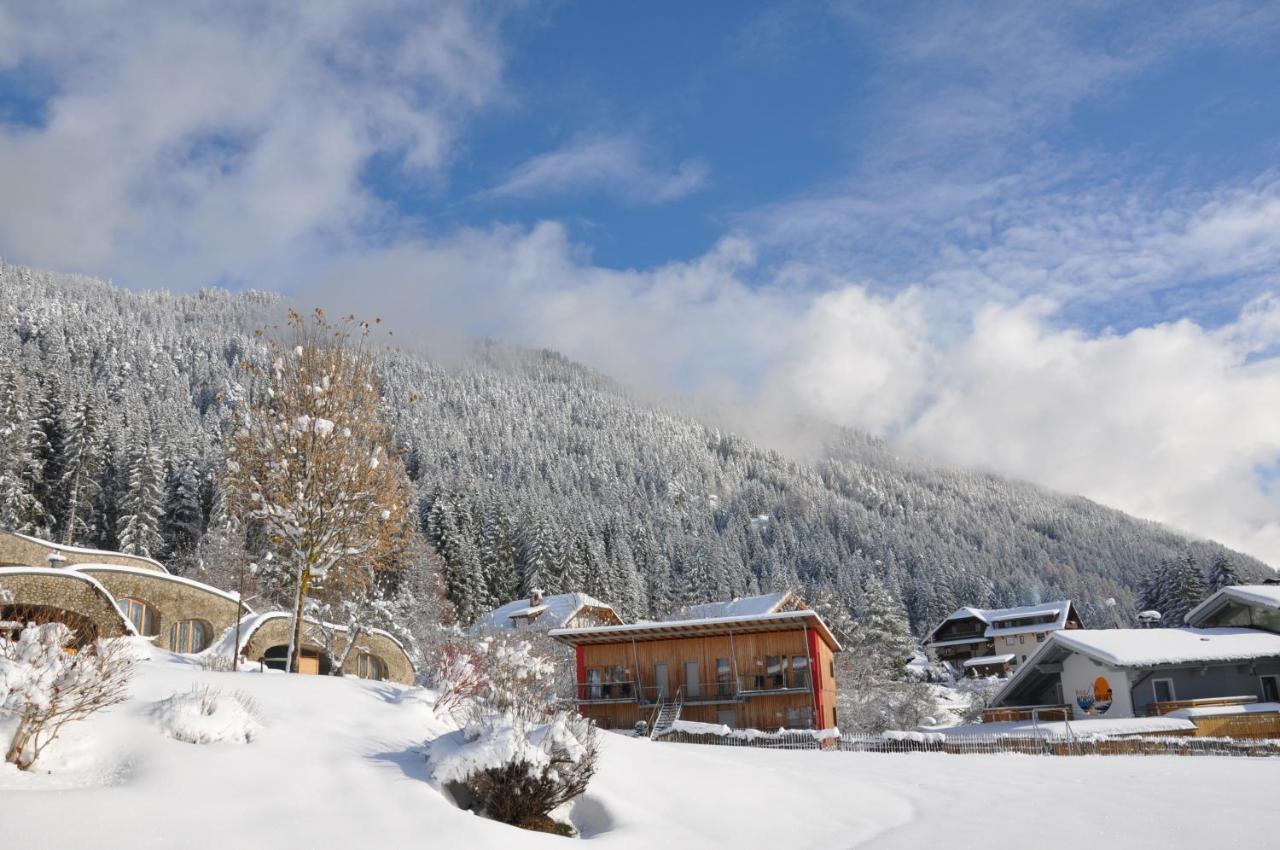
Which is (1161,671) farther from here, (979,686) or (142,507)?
(142,507)

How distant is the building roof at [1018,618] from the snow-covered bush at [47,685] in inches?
3566

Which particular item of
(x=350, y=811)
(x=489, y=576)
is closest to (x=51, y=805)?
(x=350, y=811)

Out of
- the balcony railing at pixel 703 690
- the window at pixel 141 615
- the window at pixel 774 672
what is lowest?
the balcony railing at pixel 703 690

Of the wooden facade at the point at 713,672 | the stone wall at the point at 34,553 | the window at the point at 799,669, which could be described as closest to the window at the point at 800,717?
the wooden facade at the point at 713,672

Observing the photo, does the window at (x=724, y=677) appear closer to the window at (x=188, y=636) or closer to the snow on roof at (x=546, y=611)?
the window at (x=188, y=636)

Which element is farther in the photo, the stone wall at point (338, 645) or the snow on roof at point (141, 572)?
the stone wall at point (338, 645)

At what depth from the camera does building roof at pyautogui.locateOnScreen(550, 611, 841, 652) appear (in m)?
34.0

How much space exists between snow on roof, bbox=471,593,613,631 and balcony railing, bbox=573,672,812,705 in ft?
96.7

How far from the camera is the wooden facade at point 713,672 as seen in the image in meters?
34.5

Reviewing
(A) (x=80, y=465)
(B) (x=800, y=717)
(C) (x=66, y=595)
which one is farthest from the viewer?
(A) (x=80, y=465)

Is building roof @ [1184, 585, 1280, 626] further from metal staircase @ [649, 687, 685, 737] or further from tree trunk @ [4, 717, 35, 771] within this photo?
tree trunk @ [4, 717, 35, 771]

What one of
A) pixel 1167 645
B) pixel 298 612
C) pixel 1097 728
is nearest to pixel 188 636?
pixel 298 612

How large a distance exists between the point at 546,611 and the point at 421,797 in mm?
60863

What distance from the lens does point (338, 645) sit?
37.6 metres
